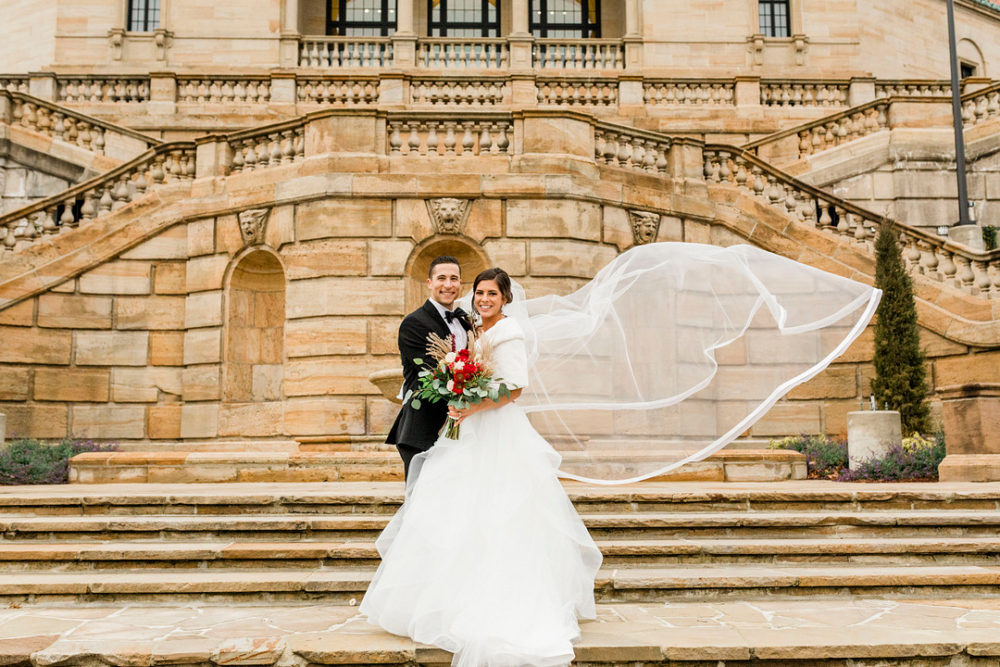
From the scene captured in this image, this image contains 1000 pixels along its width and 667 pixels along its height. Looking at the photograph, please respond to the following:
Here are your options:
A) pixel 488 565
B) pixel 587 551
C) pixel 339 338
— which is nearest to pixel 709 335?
pixel 587 551

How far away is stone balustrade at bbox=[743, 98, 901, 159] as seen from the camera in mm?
20359

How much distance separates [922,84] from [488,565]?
2199cm

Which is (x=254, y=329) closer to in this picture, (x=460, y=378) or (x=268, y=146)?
(x=268, y=146)

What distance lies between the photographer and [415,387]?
5977 mm

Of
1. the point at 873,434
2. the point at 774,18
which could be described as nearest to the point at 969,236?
the point at 873,434

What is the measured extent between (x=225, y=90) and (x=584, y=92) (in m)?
9.63

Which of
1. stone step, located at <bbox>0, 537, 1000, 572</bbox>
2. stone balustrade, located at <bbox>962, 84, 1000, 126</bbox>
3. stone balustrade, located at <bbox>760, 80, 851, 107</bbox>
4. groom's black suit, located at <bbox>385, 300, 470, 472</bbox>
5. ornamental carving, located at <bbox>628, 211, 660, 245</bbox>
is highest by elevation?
stone balustrade, located at <bbox>760, 80, 851, 107</bbox>

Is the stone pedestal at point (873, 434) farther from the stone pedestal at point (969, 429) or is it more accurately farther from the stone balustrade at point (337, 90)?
the stone balustrade at point (337, 90)

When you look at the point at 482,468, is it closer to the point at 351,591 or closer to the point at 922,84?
the point at 351,591

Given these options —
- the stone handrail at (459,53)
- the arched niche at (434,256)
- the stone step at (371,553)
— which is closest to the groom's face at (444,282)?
the stone step at (371,553)

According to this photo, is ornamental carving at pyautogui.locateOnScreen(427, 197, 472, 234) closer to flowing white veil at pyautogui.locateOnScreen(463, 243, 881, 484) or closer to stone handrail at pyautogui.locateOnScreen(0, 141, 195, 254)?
stone handrail at pyautogui.locateOnScreen(0, 141, 195, 254)

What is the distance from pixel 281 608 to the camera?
22.6 ft

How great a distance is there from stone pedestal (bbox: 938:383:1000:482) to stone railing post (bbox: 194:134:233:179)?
12190 mm

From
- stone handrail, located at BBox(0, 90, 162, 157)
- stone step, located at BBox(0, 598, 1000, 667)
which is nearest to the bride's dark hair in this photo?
stone step, located at BBox(0, 598, 1000, 667)
